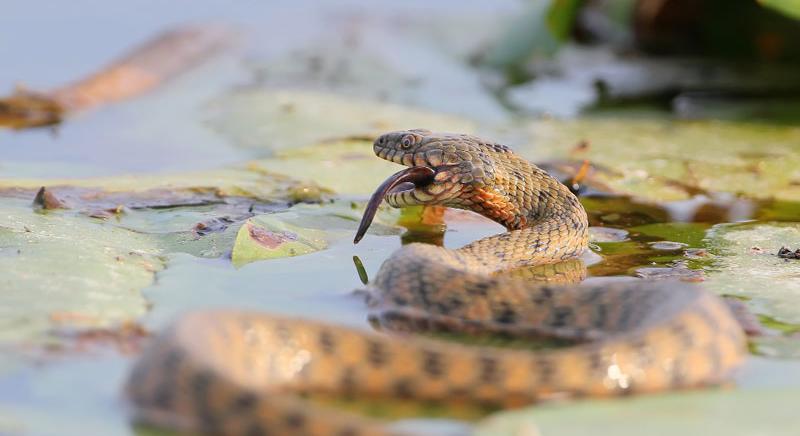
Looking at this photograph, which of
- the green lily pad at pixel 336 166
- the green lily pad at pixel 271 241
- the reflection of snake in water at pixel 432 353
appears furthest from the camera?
the green lily pad at pixel 336 166

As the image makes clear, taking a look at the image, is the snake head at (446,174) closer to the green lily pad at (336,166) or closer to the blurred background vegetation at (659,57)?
the green lily pad at (336,166)

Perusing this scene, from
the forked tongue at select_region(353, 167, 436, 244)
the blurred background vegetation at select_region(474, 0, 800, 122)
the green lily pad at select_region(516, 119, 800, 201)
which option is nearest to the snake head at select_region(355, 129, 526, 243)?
the forked tongue at select_region(353, 167, 436, 244)

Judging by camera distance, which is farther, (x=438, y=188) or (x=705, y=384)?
(x=438, y=188)

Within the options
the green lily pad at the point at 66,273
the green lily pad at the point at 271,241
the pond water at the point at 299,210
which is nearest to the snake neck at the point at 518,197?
the pond water at the point at 299,210

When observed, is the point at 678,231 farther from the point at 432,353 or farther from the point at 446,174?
the point at 432,353

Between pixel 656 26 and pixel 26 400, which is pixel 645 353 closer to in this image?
pixel 26 400

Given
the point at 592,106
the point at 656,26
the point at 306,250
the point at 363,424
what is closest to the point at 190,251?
the point at 306,250
